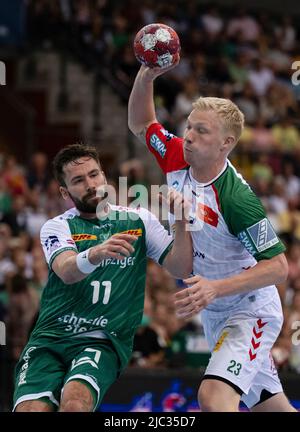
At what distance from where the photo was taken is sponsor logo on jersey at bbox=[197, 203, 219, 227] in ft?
22.6

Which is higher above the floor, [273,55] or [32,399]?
[273,55]

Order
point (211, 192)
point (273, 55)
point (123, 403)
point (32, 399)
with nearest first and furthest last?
point (32, 399)
point (211, 192)
point (123, 403)
point (273, 55)

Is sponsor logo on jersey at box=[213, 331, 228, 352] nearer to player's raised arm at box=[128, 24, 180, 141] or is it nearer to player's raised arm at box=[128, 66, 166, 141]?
player's raised arm at box=[128, 66, 166, 141]

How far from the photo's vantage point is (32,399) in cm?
652

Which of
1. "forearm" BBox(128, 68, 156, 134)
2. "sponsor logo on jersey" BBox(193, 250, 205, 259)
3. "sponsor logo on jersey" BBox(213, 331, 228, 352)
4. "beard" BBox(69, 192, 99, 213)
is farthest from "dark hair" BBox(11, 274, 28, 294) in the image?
"sponsor logo on jersey" BBox(213, 331, 228, 352)

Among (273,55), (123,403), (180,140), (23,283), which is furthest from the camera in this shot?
(273,55)

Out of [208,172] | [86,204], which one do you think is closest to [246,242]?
[208,172]

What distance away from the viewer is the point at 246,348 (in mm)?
6855

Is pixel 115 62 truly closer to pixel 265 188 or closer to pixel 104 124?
pixel 104 124

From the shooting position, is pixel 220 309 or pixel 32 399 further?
pixel 220 309

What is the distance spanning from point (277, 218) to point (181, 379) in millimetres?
6484

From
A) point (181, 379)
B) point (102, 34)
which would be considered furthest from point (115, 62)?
point (181, 379)

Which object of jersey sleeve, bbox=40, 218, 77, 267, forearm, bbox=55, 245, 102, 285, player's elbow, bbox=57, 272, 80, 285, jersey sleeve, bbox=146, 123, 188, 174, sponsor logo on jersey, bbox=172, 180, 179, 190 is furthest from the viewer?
jersey sleeve, bbox=146, 123, 188, 174

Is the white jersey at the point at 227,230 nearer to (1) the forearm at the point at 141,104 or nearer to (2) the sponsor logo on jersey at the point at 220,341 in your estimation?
(2) the sponsor logo on jersey at the point at 220,341
